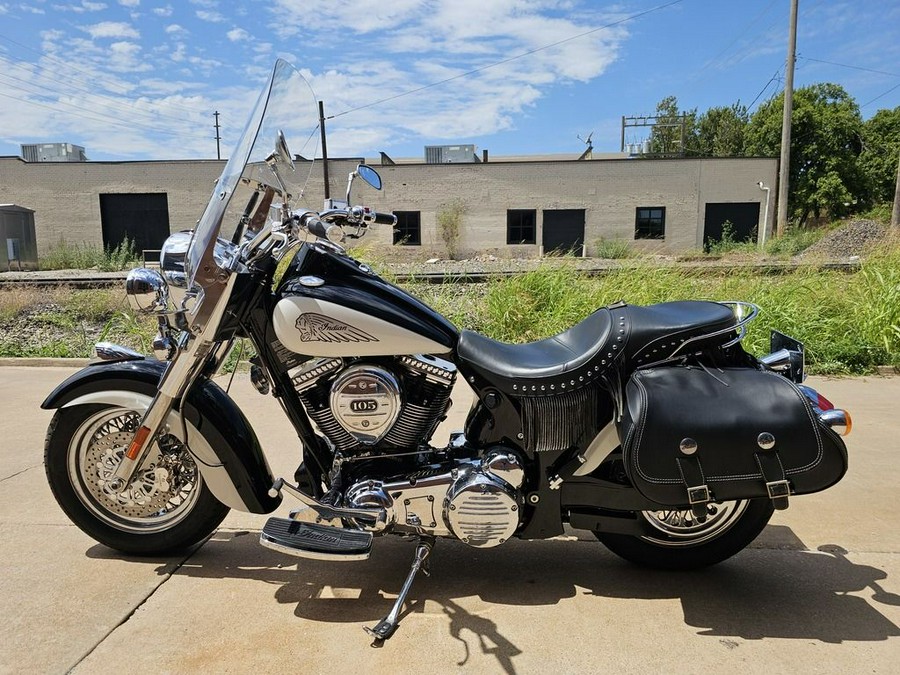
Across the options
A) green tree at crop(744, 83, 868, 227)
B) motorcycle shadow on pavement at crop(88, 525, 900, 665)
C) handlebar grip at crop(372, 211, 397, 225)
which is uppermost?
green tree at crop(744, 83, 868, 227)

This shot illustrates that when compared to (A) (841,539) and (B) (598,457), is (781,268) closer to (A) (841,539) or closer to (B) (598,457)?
(A) (841,539)

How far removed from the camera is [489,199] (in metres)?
29.3

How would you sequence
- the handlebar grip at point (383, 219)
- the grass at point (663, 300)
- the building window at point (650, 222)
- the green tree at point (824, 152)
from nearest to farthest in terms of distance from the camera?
the handlebar grip at point (383, 219) → the grass at point (663, 300) → the building window at point (650, 222) → the green tree at point (824, 152)

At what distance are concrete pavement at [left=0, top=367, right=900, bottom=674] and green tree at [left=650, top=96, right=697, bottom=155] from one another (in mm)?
50601

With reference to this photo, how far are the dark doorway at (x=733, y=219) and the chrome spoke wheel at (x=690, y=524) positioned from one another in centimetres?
2835

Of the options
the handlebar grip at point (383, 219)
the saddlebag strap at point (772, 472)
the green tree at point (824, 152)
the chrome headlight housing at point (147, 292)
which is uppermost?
the green tree at point (824, 152)

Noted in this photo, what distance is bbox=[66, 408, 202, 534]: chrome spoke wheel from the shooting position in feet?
9.07

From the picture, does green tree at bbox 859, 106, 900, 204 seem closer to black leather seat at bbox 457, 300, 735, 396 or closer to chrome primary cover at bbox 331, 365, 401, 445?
black leather seat at bbox 457, 300, 735, 396

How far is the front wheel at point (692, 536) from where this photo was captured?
8.46 ft

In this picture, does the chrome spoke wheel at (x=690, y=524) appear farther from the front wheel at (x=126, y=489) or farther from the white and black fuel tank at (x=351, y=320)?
the front wheel at (x=126, y=489)

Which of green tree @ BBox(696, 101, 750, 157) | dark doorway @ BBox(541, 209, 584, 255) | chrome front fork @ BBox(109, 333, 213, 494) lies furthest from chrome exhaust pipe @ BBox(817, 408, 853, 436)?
green tree @ BBox(696, 101, 750, 157)

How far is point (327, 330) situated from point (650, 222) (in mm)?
29337

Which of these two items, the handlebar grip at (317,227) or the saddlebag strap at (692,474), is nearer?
the saddlebag strap at (692,474)

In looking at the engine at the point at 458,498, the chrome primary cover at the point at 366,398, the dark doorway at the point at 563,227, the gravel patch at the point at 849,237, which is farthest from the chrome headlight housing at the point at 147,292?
the dark doorway at the point at 563,227
